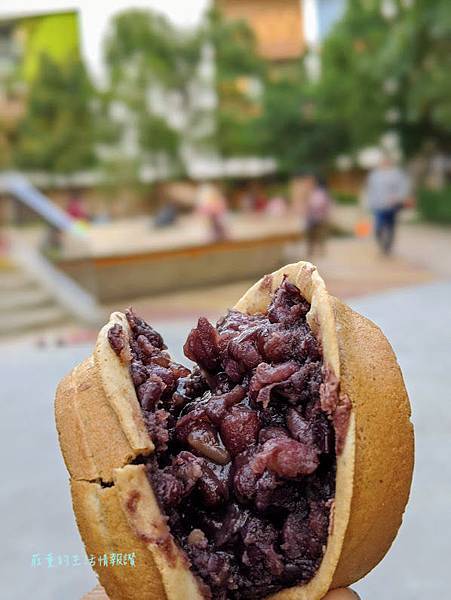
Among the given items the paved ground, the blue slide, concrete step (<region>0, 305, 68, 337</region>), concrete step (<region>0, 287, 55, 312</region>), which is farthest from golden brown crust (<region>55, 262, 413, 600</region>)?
the blue slide

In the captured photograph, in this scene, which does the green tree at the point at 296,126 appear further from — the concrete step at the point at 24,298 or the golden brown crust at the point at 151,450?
the golden brown crust at the point at 151,450

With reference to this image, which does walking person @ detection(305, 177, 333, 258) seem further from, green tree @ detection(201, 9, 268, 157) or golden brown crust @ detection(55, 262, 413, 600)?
golden brown crust @ detection(55, 262, 413, 600)

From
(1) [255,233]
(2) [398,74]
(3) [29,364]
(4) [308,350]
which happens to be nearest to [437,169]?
(2) [398,74]

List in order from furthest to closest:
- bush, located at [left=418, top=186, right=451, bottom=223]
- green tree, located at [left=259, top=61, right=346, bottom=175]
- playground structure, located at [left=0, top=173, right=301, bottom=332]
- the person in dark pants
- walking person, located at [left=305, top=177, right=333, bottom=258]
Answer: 1. green tree, located at [left=259, top=61, right=346, bottom=175]
2. bush, located at [left=418, top=186, right=451, bottom=223]
3. walking person, located at [left=305, top=177, right=333, bottom=258]
4. the person in dark pants
5. playground structure, located at [left=0, top=173, right=301, bottom=332]

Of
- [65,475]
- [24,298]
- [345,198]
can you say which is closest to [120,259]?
[24,298]

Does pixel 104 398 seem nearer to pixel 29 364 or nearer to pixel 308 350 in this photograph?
pixel 308 350

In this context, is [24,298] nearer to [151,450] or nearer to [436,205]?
[151,450]

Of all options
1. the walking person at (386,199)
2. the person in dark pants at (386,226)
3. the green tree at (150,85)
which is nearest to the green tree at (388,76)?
the walking person at (386,199)
